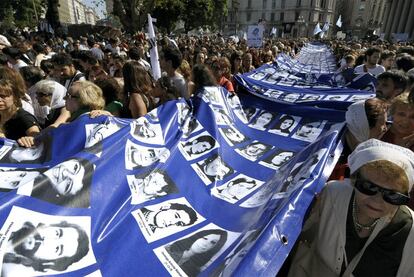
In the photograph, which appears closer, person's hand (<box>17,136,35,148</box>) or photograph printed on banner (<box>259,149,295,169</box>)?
person's hand (<box>17,136,35,148</box>)

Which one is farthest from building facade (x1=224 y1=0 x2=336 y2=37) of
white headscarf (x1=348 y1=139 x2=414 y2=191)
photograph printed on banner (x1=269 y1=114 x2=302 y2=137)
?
white headscarf (x1=348 y1=139 x2=414 y2=191)

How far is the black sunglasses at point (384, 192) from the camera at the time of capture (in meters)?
1.50

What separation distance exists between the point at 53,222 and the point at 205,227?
1.00m

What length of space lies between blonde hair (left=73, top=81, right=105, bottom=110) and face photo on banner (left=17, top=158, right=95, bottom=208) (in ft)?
3.11

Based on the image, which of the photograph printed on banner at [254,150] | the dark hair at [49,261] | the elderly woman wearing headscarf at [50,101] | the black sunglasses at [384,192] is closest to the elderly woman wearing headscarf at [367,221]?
the black sunglasses at [384,192]

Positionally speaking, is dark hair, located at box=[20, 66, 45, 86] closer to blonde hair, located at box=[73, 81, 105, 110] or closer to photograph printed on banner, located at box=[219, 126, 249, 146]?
blonde hair, located at box=[73, 81, 105, 110]

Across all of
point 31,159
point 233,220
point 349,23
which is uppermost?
point 31,159

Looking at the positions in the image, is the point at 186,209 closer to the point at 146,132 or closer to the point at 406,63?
the point at 146,132

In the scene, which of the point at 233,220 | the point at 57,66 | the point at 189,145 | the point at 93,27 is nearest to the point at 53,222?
the point at 233,220

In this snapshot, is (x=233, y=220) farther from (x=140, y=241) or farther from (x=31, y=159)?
(x=31, y=159)

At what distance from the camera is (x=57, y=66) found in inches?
202

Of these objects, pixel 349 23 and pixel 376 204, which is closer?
pixel 376 204

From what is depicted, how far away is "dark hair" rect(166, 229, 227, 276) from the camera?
191 cm

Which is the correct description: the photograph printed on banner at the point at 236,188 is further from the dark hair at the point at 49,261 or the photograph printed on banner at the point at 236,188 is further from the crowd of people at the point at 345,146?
the dark hair at the point at 49,261
